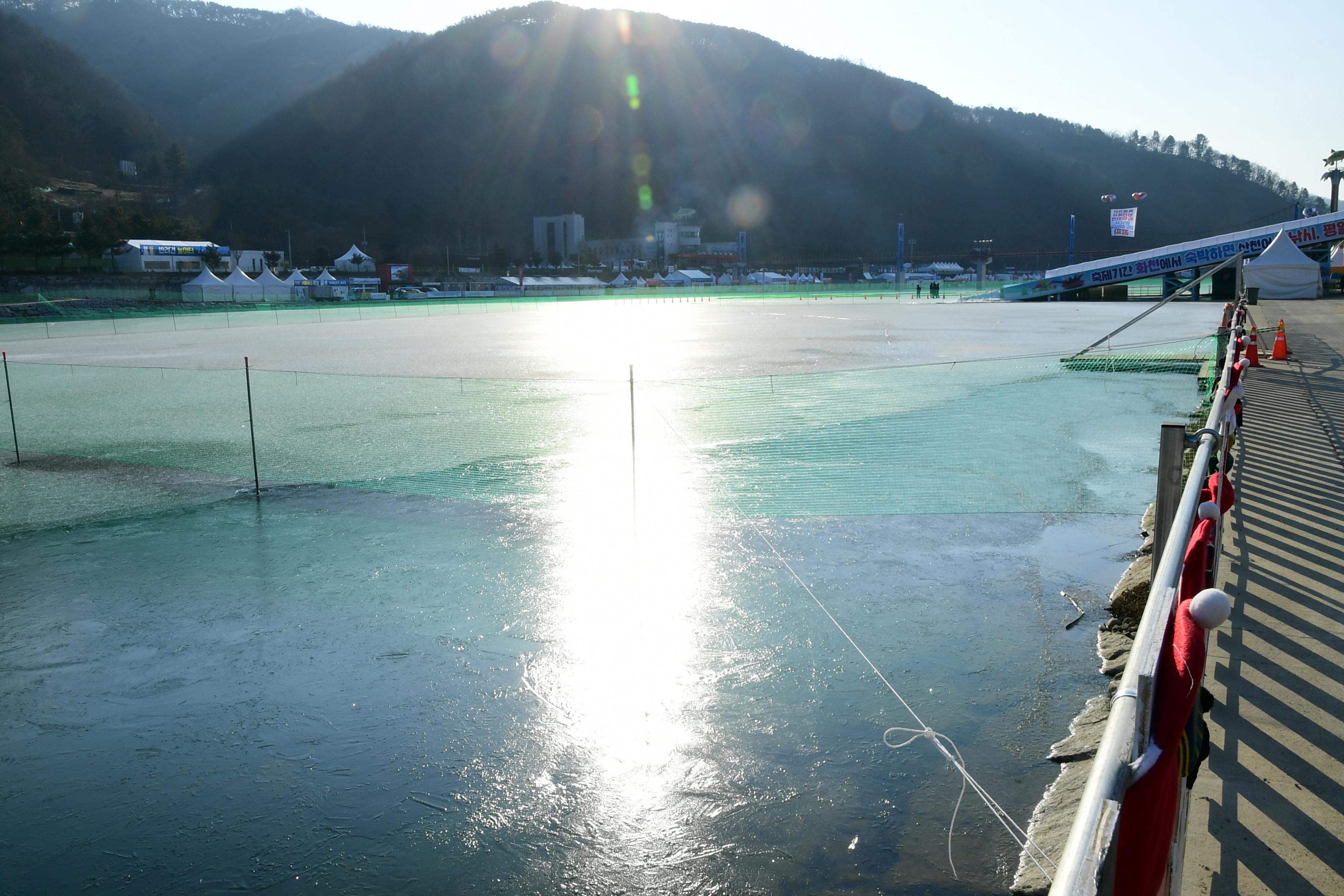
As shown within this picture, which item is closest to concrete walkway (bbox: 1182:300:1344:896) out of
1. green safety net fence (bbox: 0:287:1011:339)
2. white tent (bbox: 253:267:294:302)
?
green safety net fence (bbox: 0:287:1011:339)

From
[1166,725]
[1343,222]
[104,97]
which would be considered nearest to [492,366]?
[1166,725]

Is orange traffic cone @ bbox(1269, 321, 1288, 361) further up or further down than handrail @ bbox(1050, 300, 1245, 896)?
further down

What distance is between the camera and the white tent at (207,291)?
232 feet

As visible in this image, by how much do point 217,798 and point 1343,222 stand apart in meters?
63.5

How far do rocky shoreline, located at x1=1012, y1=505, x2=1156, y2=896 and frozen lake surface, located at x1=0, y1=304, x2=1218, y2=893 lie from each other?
103 millimetres

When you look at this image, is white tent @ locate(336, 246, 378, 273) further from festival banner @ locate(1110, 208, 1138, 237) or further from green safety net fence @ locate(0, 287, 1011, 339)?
festival banner @ locate(1110, 208, 1138, 237)

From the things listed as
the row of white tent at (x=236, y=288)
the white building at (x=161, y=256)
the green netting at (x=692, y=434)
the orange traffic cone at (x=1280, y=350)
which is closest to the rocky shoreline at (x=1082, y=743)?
the green netting at (x=692, y=434)

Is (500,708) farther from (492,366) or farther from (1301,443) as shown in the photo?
(492,366)

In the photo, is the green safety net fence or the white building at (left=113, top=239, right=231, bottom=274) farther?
the white building at (left=113, top=239, right=231, bottom=274)

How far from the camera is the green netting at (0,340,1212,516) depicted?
33.8ft

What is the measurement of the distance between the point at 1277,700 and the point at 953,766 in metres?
1.59

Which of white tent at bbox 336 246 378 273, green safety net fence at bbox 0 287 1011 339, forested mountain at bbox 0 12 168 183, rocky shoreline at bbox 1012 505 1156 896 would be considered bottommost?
rocky shoreline at bbox 1012 505 1156 896

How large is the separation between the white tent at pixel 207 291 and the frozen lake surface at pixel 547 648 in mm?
62685

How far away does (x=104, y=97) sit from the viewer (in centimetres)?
19875
